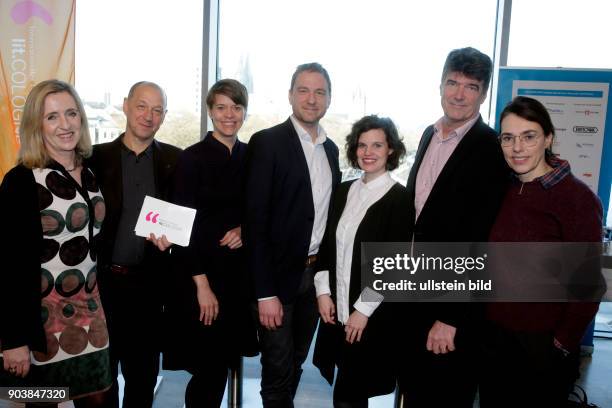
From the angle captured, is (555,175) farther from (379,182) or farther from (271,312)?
(271,312)

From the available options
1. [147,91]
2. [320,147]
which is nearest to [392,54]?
[320,147]

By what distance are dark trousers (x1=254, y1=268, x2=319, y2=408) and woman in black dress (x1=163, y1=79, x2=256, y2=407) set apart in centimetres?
20

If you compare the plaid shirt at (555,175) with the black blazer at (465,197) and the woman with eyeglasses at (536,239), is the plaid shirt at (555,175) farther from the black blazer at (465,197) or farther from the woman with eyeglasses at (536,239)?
the black blazer at (465,197)

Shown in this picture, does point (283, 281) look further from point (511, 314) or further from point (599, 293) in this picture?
point (599, 293)

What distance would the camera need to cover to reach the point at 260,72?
4184 mm

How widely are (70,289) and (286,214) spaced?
37.7 inches

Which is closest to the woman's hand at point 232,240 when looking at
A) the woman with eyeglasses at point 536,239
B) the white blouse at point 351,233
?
the white blouse at point 351,233

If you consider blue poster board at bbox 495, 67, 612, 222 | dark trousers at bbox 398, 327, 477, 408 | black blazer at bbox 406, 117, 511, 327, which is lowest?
dark trousers at bbox 398, 327, 477, 408

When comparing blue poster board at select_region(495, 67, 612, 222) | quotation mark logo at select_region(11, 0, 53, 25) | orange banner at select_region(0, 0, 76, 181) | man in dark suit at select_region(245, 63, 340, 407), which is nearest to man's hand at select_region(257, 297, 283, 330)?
man in dark suit at select_region(245, 63, 340, 407)

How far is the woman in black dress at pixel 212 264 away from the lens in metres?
2.12

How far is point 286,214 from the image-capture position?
6.72 ft

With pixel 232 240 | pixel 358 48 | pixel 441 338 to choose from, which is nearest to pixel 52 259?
pixel 232 240

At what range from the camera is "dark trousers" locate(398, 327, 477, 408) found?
6.27 ft
